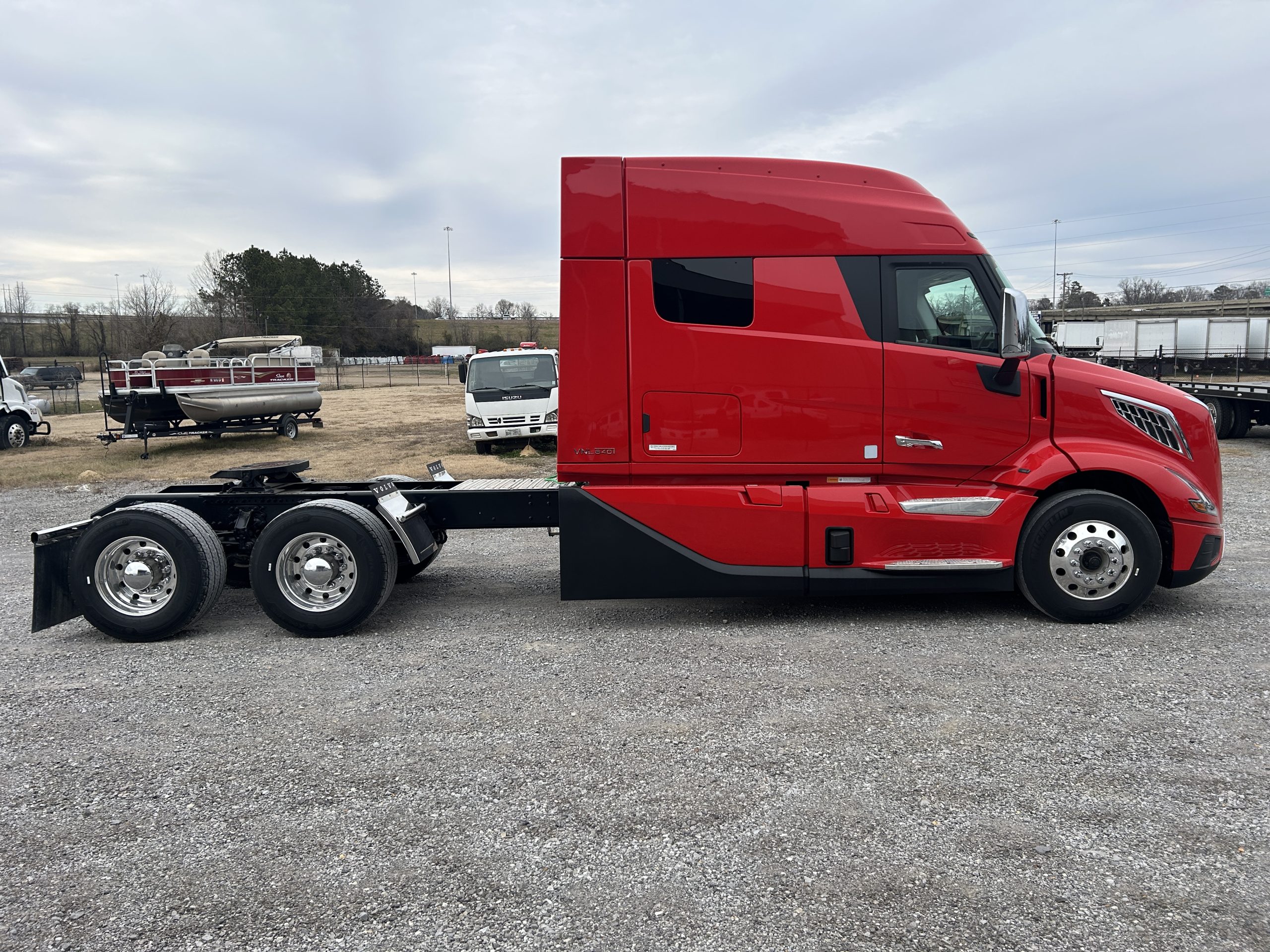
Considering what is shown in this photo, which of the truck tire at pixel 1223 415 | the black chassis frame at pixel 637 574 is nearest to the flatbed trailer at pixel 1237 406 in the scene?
the truck tire at pixel 1223 415

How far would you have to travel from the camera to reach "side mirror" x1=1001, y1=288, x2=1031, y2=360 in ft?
17.9

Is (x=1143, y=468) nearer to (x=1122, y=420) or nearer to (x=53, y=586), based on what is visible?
(x=1122, y=420)

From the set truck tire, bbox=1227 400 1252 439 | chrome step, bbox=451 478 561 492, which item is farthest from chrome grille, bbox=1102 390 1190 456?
truck tire, bbox=1227 400 1252 439

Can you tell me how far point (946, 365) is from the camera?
562cm

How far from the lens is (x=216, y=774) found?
150 inches

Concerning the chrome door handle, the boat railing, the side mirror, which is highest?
the boat railing

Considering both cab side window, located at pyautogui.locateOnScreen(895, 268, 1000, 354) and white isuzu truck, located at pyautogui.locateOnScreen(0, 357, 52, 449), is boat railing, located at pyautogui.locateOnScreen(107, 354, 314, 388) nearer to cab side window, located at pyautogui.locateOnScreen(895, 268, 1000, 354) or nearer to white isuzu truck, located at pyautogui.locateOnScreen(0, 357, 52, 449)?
white isuzu truck, located at pyautogui.locateOnScreen(0, 357, 52, 449)

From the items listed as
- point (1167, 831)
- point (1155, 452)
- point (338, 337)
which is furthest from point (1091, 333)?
point (338, 337)

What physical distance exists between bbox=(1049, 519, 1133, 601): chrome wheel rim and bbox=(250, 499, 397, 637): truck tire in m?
4.56

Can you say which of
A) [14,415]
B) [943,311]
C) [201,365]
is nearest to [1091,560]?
[943,311]

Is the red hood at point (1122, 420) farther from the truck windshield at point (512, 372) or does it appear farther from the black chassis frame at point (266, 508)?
the truck windshield at point (512, 372)

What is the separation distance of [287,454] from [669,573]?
1397cm

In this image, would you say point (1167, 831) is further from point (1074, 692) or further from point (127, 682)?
point (127, 682)

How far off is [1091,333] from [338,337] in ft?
206
